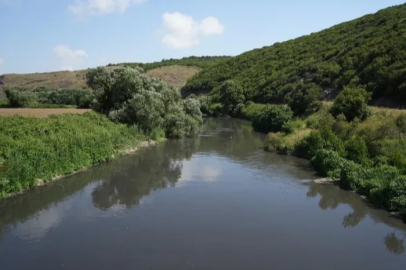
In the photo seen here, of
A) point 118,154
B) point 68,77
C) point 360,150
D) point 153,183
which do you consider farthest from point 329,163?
point 68,77

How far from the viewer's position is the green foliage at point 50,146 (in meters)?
22.8

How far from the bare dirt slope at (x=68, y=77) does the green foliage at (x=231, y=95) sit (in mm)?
49175

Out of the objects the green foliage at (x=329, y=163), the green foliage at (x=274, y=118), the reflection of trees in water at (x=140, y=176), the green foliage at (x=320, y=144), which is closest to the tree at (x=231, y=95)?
the green foliage at (x=274, y=118)

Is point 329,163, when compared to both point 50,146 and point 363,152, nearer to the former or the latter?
point 363,152

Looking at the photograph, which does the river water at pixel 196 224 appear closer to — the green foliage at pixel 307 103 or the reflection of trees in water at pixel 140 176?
the reflection of trees in water at pixel 140 176

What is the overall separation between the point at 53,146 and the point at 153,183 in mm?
7692

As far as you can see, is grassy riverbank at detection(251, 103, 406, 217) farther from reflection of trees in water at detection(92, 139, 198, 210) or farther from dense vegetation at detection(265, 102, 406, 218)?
reflection of trees in water at detection(92, 139, 198, 210)

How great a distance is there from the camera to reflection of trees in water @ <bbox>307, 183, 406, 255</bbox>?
1679 cm

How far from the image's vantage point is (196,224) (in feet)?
61.5

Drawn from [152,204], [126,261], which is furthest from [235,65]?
[126,261]

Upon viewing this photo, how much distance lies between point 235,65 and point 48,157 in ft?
320

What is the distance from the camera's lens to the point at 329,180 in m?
26.2

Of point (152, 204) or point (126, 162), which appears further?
point (126, 162)

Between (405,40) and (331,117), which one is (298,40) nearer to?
(405,40)
